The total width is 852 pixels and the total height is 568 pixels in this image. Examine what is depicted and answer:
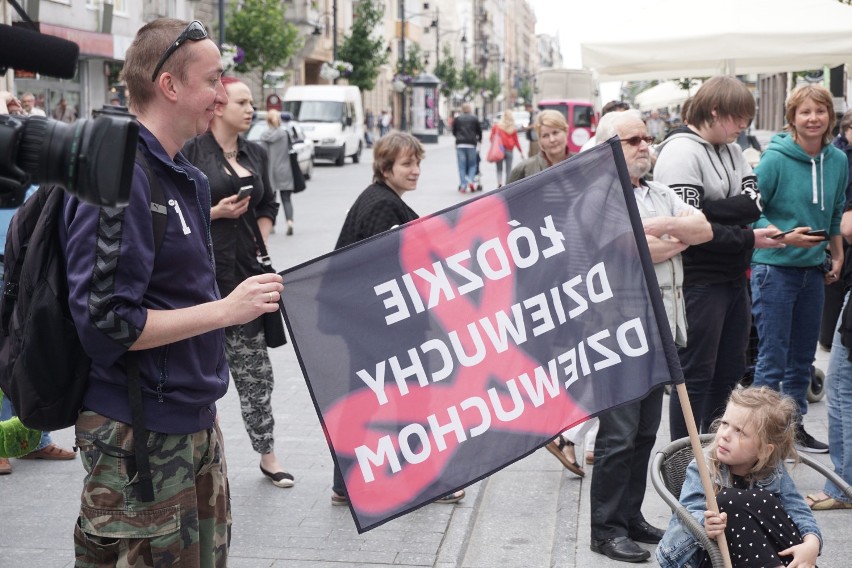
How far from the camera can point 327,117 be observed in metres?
34.6

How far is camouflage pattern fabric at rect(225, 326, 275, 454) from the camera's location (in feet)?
18.2

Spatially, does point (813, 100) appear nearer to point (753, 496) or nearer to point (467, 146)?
point (753, 496)

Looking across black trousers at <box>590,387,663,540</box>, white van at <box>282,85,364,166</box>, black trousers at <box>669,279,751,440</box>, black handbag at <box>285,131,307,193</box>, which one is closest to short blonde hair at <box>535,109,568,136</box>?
black trousers at <box>669,279,751,440</box>

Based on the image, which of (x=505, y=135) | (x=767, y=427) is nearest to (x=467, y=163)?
(x=505, y=135)

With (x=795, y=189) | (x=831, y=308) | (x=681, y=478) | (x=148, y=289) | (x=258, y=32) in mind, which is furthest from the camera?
(x=258, y=32)

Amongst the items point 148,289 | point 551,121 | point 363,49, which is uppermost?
point 363,49

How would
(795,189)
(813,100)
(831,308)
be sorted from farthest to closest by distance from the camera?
(831,308)
(795,189)
(813,100)

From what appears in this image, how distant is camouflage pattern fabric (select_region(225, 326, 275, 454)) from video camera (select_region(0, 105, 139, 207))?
3485 millimetres

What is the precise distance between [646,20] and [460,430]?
5442 mm

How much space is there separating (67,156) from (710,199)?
3524mm

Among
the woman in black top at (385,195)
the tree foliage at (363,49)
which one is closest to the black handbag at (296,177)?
the woman in black top at (385,195)

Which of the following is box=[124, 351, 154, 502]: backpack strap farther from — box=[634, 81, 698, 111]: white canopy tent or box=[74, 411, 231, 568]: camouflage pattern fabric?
box=[634, 81, 698, 111]: white canopy tent

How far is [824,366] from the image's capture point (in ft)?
26.2

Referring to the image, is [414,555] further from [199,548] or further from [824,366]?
[824,366]
